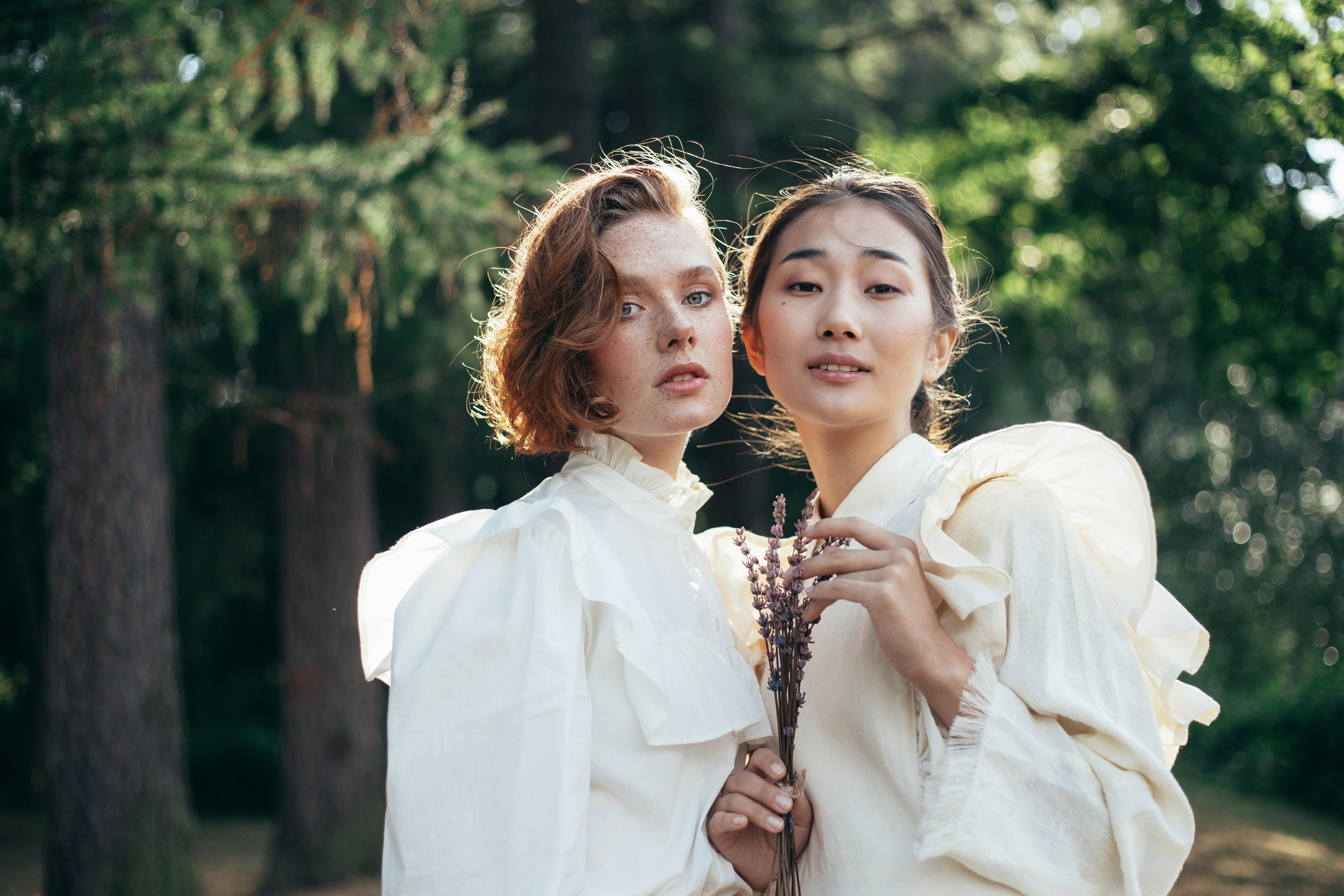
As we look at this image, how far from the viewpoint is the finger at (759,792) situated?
69.3 inches

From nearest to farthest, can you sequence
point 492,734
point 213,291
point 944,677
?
point 492,734 < point 944,677 < point 213,291

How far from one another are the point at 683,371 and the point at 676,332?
3.3 inches

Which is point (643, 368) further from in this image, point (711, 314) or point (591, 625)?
point (591, 625)

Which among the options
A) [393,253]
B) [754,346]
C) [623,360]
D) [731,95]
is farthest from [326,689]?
[623,360]

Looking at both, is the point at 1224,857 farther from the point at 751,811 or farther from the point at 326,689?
the point at 751,811

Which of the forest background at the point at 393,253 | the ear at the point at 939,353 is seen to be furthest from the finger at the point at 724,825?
the forest background at the point at 393,253

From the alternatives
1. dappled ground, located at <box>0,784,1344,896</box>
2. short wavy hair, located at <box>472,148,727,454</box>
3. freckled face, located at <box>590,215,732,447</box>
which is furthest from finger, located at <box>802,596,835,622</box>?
dappled ground, located at <box>0,784,1344,896</box>

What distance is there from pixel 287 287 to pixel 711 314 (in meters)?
2.93

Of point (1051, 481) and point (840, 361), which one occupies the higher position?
point (840, 361)

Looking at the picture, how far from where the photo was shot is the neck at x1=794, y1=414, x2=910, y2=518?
219 cm

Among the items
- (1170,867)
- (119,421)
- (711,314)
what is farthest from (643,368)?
(119,421)

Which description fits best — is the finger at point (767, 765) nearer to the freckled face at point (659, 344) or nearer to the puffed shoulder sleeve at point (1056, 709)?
the puffed shoulder sleeve at point (1056, 709)

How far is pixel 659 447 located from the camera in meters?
2.10

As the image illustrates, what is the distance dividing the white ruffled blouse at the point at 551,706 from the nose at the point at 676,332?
32 centimetres
